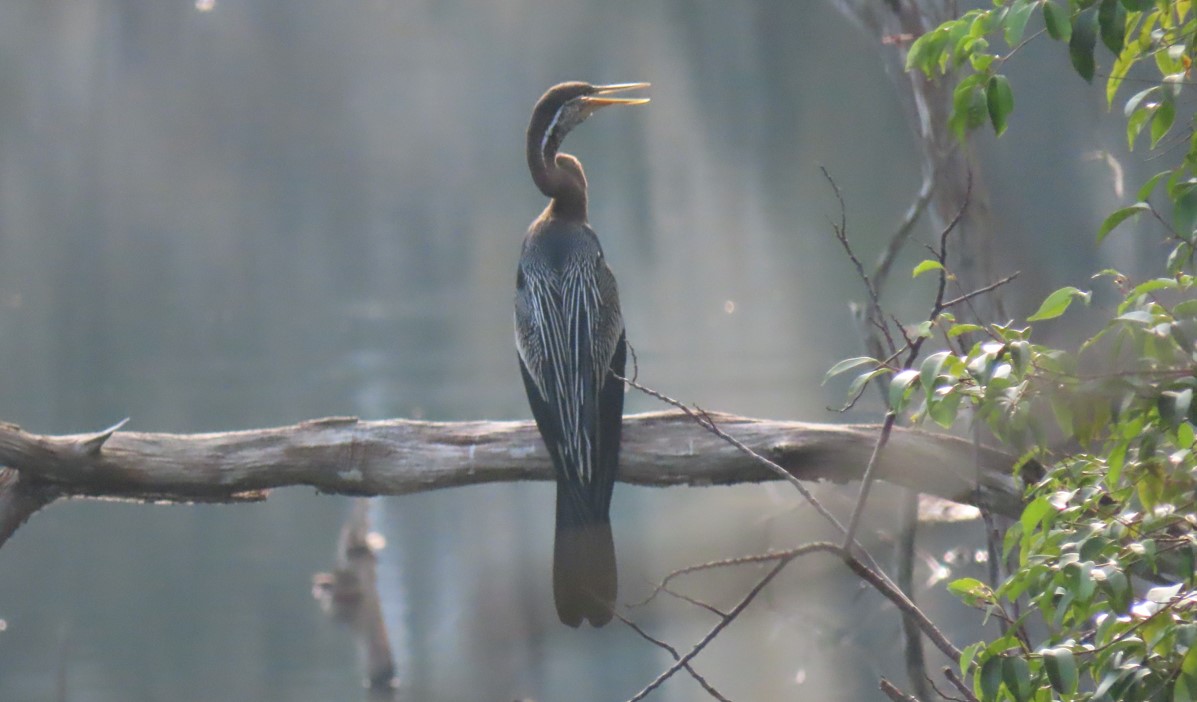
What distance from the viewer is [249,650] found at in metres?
6.52

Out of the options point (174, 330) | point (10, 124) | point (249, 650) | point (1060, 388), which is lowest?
point (249, 650)

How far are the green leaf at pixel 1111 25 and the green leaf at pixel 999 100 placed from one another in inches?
5.6

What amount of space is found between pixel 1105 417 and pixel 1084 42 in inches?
14.8

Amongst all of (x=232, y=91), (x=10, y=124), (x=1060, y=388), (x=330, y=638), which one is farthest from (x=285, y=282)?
(x=1060, y=388)

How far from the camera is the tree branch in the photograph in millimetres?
2145

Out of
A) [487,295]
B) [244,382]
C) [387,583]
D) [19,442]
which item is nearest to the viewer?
[19,442]

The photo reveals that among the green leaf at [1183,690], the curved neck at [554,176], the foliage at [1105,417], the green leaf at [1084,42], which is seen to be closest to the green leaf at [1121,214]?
the foliage at [1105,417]

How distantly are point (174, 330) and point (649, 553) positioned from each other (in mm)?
8226

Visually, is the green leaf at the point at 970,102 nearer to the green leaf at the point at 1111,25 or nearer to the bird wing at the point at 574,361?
the green leaf at the point at 1111,25

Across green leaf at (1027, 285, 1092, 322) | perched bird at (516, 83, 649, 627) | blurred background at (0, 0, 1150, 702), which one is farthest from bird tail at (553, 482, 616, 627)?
blurred background at (0, 0, 1150, 702)

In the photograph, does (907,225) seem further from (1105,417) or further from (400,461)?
(1105,417)

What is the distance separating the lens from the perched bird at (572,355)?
225 centimetres

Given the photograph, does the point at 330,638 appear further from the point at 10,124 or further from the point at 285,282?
the point at 10,124

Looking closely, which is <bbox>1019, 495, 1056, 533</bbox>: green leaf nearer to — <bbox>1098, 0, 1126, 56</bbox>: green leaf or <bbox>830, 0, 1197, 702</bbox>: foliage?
<bbox>830, 0, 1197, 702</bbox>: foliage
